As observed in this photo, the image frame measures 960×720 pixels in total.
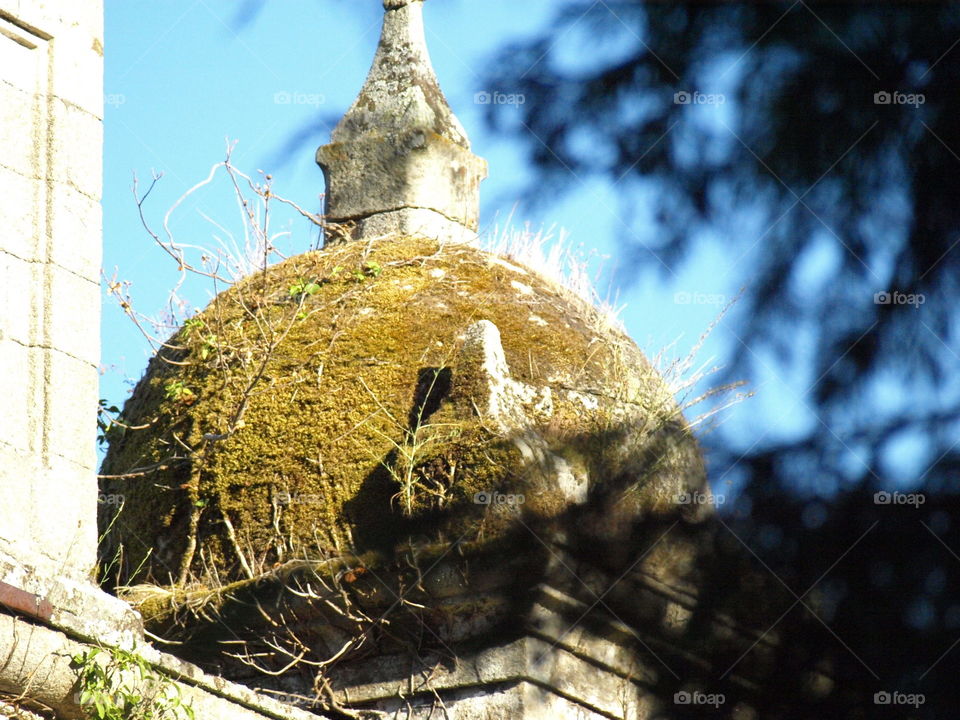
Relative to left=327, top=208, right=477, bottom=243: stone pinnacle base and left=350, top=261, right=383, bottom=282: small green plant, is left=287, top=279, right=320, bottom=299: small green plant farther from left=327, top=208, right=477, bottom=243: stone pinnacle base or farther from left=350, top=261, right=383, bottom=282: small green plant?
left=327, top=208, right=477, bottom=243: stone pinnacle base

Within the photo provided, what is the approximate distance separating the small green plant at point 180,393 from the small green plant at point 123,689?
199 cm

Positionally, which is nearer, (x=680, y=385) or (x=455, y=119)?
(x=680, y=385)

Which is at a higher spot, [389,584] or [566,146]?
[566,146]

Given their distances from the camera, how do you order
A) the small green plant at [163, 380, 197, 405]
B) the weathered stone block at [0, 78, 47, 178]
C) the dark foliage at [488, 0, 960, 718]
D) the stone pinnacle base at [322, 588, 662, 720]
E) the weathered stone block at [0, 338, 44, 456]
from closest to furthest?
1. the dark foliage at [488, 0, 960, 718]
2. the weathered stone block at [0, 338, 44, 456]
3. the weathered stone block at [0, 78, 47, 178]
4. the stone pinnacle base at [322, 588, 662, 720]
5. the small green plant at [163, 380, 197, 405]

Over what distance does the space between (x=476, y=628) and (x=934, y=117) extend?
270 cm

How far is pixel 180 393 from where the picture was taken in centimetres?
552

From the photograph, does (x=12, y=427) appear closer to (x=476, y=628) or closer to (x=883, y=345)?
(x=476, y=628)

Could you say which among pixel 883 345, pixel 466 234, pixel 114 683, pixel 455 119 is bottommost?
pixel 114 683

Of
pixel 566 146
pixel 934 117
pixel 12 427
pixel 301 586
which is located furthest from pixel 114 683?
pixel 934 117

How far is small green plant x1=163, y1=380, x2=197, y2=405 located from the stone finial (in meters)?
1.33

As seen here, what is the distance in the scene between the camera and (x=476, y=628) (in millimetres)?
4672

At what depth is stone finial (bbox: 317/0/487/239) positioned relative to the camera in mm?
6441

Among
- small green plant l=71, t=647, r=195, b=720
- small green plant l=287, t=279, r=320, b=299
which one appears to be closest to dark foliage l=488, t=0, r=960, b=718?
small green plant l=71, t=647, r=195, b=720

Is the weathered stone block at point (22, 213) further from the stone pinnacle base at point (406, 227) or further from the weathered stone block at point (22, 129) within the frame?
the stone pinnacle base at point (406, 227)
